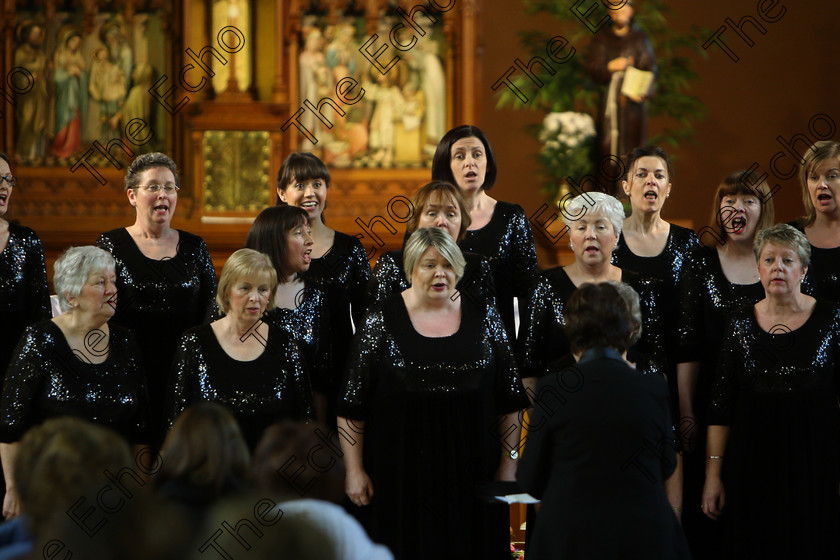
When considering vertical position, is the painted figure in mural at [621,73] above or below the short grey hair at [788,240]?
above

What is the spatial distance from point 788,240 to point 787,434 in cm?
64

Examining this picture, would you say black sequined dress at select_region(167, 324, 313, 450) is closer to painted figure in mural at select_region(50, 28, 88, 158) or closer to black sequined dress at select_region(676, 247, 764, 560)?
black sequined dress at select_region(676, 247, 764, 560)

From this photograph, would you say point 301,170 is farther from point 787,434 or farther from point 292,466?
point 292,466

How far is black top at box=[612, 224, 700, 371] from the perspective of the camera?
4234 mm

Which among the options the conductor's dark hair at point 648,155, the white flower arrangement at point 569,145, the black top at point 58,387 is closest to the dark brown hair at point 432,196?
the conductor's dark hair at point 648,155

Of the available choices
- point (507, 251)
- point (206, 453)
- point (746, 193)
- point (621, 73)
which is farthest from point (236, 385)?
point (621, 73)

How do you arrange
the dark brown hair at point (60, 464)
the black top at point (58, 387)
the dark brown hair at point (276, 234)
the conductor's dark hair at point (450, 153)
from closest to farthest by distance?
the dark brown hair at point (60, 464) < the black top at point (58, 387) < the dark brown hair at point (276, 234) < the conductor's dark hair at point (450, 153)

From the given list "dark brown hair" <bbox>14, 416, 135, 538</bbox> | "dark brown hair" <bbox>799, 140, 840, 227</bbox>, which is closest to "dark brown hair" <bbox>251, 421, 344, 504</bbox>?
"dark brown hair" <bbox>14, 416, 135, 538</bbox>

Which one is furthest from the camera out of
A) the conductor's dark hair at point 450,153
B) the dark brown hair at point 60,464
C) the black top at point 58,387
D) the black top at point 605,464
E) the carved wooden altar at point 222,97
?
the carved wooden altar at point 222,97

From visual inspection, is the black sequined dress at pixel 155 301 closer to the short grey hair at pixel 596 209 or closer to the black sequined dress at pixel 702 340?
the short grey hair at pixel 596 209

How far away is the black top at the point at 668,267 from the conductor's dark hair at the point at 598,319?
43.5 inches

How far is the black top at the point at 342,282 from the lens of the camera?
435 cm

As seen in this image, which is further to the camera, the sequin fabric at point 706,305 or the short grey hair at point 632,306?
the sequin fabric at point 706,305

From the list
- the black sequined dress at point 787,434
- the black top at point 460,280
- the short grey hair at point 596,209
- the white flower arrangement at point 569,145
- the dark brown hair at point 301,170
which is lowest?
the black sequined dress at point 787,434
